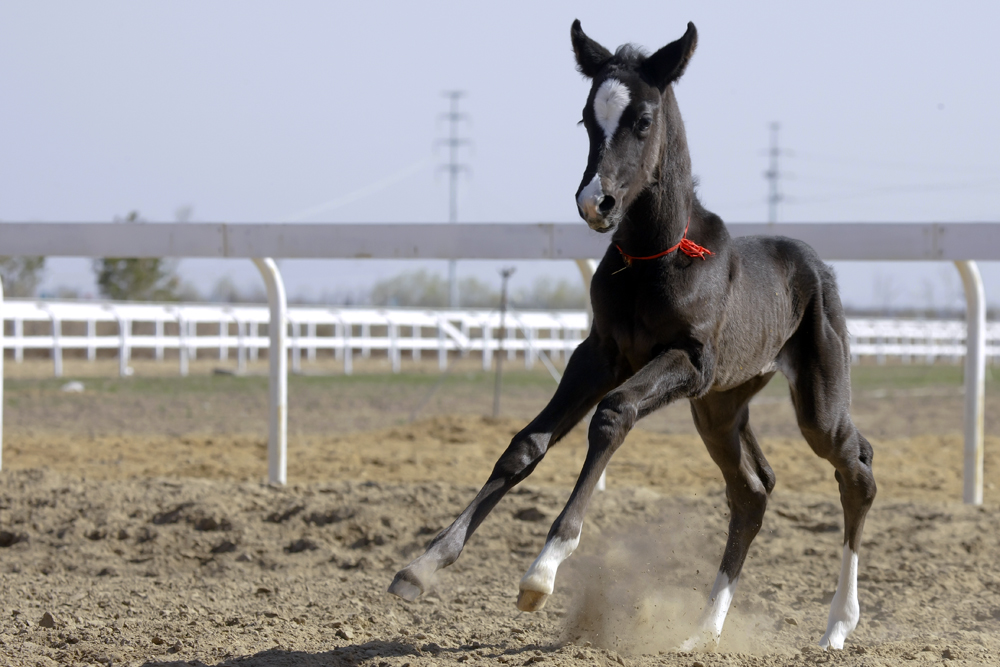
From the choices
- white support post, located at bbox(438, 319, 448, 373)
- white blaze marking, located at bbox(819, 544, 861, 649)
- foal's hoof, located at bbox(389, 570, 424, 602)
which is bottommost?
white support post, located at bbox(438, 319, 448, 373)

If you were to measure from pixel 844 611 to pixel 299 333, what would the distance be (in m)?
24.0

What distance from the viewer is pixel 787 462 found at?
392 inches

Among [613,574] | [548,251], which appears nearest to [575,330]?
[548,251]

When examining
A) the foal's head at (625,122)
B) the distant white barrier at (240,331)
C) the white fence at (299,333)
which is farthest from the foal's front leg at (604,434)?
the distant white barrier at (240,331)

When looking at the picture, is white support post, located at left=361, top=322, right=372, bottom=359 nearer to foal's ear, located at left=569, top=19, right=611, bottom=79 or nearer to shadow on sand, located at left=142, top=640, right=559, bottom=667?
shadow on sand, located at left=142, top=640, right=559, bottom=667

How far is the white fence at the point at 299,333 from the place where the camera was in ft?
65.3

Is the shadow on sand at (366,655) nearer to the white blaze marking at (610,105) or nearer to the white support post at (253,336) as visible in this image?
the white blaze marking at (610,105)

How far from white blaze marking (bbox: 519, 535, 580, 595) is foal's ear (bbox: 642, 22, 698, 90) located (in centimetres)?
174

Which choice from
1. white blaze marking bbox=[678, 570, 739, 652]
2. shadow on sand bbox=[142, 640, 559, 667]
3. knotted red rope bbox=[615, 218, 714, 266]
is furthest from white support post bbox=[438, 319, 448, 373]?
knotted red rope bbox=[615, 218, 714, 266]

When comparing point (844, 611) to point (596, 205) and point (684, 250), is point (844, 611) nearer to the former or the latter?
point (684, 250)

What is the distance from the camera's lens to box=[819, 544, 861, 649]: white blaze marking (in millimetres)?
4402

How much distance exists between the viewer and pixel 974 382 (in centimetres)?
698

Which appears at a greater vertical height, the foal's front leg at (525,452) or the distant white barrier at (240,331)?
the foal's front leg at (525,452)

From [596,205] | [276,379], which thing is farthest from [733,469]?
[276,379]
